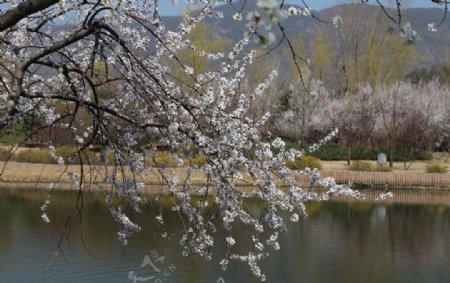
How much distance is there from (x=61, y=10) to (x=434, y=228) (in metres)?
10.6

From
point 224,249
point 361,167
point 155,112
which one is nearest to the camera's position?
point 155,112

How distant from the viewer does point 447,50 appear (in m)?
40.5

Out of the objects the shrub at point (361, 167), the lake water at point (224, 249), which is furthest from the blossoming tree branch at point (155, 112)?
the shrub at point (361, 167)

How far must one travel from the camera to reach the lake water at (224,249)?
27.6ft

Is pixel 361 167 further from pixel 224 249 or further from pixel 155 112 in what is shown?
→ pixel 155 112

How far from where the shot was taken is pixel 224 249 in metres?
9.95

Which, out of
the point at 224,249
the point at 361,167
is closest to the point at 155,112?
the point at 224,249

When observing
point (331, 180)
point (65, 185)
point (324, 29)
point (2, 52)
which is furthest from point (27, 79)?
point (324, 29)

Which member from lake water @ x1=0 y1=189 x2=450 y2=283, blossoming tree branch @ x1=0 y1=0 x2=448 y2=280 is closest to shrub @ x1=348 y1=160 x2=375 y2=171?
lake water @ x1=0 y1=189 x2=450 y2=283

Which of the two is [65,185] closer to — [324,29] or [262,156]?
[262,156]

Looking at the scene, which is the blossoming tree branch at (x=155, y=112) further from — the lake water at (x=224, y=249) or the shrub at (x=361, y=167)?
the shrub at (x=361, y=167)

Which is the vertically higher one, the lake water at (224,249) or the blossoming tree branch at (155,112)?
the blossoming tree branch at (155,112)

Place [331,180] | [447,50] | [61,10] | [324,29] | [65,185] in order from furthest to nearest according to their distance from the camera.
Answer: [447,50] → [324,29] → [65,185] → [331,180] → [61,10]

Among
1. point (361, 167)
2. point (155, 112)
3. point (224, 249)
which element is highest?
point (155, 112)
